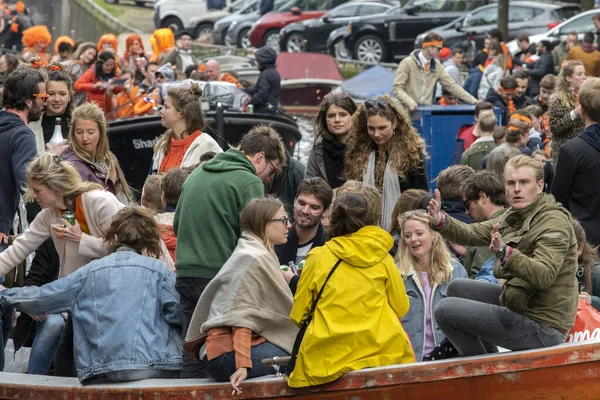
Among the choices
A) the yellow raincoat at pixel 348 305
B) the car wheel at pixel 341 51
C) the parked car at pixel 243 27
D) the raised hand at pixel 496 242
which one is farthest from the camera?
the parked car at pixel 243 27

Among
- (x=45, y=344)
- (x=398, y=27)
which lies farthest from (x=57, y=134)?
(x=398, y=27)

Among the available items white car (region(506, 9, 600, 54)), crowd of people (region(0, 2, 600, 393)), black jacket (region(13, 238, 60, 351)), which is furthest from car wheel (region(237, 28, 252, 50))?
black jacket (region(13, 238, 60, 351))

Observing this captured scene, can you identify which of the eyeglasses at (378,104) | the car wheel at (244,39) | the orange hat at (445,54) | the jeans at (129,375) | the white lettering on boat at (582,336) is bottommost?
the car wheel at (244,39)

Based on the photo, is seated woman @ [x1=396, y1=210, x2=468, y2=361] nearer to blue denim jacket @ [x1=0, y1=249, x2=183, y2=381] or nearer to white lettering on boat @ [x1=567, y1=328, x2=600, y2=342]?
white lettering on boat @ [x1=567, y1=328, x2=600, y2=342]

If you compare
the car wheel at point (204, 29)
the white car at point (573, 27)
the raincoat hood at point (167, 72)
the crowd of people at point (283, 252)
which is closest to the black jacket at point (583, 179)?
the crowd of people at point (283, 252)

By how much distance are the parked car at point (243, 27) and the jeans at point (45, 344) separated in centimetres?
2657

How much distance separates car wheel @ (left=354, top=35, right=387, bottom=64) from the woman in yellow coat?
24418 mm

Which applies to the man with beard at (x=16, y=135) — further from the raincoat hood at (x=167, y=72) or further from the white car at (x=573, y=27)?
the white car at (x=573, y=27)

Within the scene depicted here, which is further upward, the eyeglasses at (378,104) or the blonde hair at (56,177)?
the eyeglasses at (378,104)

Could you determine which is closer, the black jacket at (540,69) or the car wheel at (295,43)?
the black jacket at (540,69)

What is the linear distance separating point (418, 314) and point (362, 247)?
1161 millimetres

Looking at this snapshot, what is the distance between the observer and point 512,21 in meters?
28.0

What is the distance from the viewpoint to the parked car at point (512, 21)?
2728cm

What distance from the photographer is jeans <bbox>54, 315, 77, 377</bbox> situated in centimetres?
693
